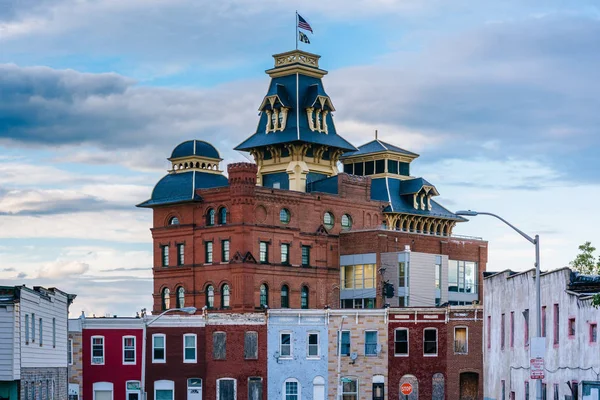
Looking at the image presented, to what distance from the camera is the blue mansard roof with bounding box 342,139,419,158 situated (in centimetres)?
12338

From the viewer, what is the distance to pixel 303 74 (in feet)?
395

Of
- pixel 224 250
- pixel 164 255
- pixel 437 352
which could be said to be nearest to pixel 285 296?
pixel 224 250

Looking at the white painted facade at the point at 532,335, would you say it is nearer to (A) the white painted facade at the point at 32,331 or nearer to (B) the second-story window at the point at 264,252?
(A) the white painted facade at the point at 32,331

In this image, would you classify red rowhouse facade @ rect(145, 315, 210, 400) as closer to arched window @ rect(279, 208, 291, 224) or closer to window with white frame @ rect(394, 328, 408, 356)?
window with white frame @ rect(394, 328, 408, 356)

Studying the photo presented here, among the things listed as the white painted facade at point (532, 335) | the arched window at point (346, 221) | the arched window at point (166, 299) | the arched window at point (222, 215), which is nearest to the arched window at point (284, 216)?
the arched window at point (222, 215)

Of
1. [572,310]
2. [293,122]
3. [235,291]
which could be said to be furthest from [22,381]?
[293,122]

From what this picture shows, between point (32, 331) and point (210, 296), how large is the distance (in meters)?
50.8

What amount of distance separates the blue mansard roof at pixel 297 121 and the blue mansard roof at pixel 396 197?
14.7ft

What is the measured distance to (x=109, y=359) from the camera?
9281 cm

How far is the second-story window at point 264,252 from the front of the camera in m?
107

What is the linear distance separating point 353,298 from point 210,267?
43.1 feet

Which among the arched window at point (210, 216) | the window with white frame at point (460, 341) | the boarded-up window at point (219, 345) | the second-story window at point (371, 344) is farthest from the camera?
the arched window at point (210, 216)

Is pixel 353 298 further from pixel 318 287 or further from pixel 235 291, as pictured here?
pixel 235 291

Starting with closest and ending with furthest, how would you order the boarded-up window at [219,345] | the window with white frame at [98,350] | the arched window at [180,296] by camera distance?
the window with white frame at [98,350]
the boarded-up window at [219,345]
the arched window at [180,296]
